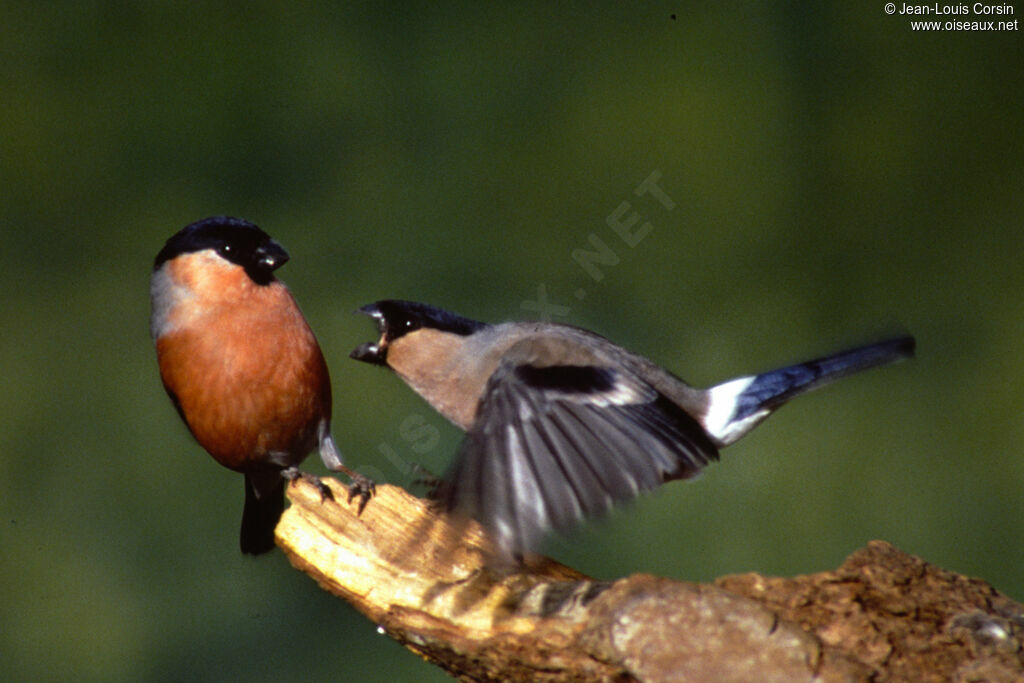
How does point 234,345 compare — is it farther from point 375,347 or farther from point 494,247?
point 494,247

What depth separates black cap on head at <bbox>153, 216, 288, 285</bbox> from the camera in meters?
1.50

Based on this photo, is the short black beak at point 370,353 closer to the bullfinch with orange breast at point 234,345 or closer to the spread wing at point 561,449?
the bullfinch with orange breast at point 234,345

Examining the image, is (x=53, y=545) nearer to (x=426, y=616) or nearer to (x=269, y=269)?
(x=269, y=269)

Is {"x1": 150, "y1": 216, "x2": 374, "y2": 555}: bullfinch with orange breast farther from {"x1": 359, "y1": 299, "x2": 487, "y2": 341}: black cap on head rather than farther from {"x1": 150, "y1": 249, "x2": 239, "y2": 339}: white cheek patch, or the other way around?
{"x1": 359, "y1": 299, "x2": 487, "y2": 341}: black cap on head

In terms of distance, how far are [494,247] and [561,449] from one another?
1.05m

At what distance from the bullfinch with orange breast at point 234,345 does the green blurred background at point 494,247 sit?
0.59 metres

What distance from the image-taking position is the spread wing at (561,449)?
3.80 feet

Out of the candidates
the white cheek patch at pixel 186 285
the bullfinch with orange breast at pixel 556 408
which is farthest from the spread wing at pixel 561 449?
the white cheek patch at pixel 186 285

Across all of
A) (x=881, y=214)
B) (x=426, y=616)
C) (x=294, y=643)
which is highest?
(x=881, y=214)

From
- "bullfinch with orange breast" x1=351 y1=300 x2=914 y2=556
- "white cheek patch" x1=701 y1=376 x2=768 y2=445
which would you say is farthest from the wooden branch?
"white cheek patch" x1=701 y1=376 x2=768 y2=445

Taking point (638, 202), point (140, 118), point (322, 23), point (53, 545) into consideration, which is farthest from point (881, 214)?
point (53, 545)

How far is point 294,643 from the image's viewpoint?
2189 mm

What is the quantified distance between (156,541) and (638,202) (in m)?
1.25

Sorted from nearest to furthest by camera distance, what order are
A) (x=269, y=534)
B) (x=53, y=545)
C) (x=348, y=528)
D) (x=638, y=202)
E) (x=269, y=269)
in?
(x=348, y=528) → (x=269, y=269) → (x=269, y=534) → (x=53, y=545) → (x=638, y=202)
